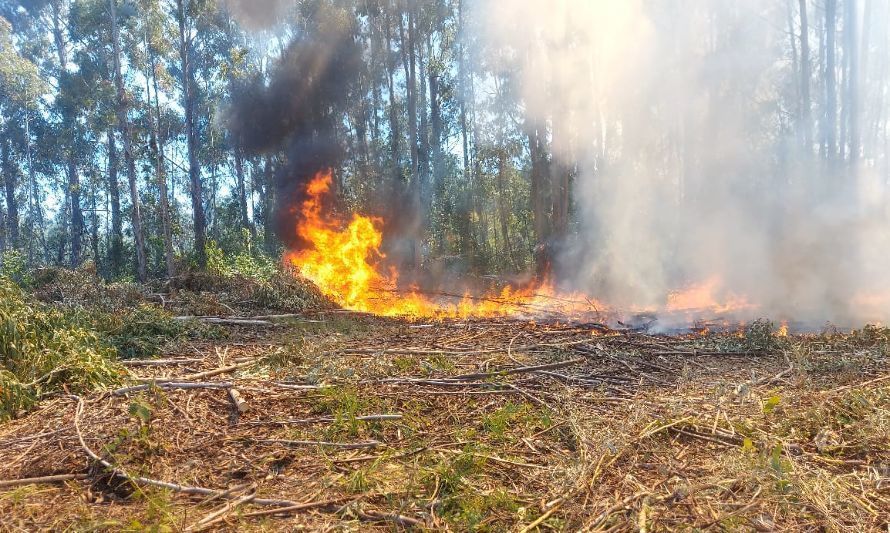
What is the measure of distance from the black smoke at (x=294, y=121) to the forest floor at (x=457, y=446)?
10.4 meters

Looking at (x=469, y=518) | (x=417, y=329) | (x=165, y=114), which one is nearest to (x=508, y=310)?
(x=417, y=329)

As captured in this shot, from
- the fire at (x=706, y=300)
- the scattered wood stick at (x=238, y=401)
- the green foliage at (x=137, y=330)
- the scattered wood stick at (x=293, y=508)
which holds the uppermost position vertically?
the green foliage at (x=137, y=330)

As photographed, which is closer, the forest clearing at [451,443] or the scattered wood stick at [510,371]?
the forest clearing at [451,443]

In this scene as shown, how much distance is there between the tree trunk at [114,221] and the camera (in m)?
23.2

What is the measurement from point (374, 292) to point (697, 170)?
12.9m

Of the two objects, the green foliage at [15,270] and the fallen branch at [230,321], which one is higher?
the green foliage at [15,270]

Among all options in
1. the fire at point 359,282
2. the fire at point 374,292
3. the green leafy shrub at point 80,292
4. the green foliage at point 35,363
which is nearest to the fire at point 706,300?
the fire at point 374,292

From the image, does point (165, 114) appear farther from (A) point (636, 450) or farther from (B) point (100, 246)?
(A) point (636, 450)

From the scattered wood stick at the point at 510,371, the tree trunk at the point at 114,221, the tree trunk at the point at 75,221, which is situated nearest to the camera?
the scattered wood stick at the point at 510,371

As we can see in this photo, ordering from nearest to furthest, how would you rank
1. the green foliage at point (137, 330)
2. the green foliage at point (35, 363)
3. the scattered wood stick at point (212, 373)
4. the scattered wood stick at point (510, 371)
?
the green foliage at point (35, 363) → the scattered wood stick at point (212, 373) → the scattered wood stick at point (510, 371) → the green foliage at point (137, 330)

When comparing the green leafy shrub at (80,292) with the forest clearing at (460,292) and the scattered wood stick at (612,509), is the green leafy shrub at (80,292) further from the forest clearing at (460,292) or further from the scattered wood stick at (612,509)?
the scattered wood stick at (612,509)

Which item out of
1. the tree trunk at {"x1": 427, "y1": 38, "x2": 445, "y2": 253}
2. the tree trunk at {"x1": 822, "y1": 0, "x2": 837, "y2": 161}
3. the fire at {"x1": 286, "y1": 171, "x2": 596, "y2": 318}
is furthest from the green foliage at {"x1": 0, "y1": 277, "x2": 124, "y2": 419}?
the tree trunk at {"x1": 822, "y1": 0, "x2": 837, "y2": 161}

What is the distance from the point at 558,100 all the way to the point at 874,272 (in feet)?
32.5

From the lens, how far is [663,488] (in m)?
2.81
